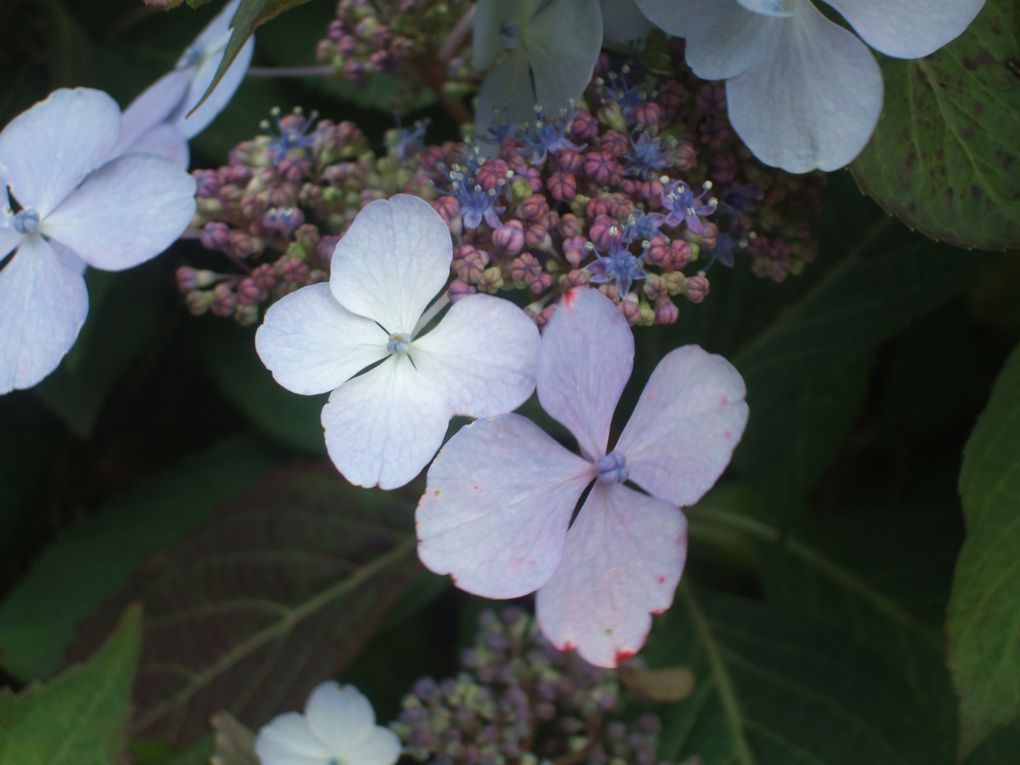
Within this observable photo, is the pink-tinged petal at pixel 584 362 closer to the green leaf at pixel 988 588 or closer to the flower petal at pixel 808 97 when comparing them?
the flower petal at pixel 808 97

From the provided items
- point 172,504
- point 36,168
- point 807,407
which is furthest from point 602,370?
point 172,504

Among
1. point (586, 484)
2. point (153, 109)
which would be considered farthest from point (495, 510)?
point (153, 109)

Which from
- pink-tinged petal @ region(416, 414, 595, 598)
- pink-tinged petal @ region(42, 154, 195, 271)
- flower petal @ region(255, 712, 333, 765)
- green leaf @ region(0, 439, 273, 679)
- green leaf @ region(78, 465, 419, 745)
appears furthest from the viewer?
green leaf @ region(0, 439, 273, 679)

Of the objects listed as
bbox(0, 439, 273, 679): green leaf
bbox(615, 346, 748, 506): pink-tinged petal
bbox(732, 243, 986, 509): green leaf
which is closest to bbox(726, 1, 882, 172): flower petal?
bbox(615, 346, 748, 506): pink-tinged petal

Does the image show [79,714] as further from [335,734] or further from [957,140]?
[957,140]

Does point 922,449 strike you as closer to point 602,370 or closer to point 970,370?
point 970,370

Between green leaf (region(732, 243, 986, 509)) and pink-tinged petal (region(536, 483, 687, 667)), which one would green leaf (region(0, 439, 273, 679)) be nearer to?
green leaf (region(732, 243, 986, 509))
